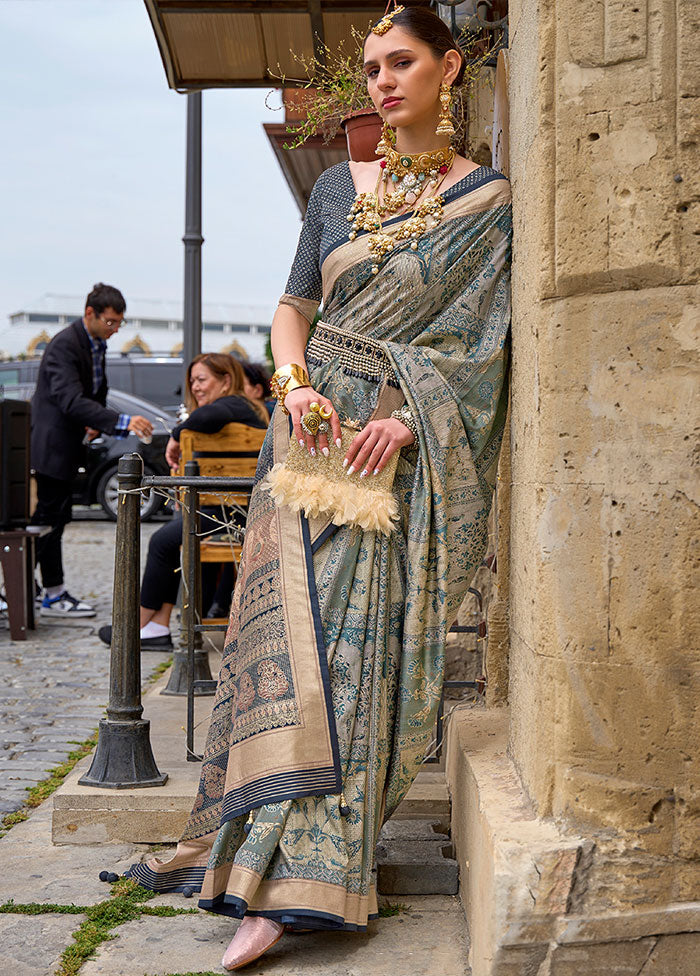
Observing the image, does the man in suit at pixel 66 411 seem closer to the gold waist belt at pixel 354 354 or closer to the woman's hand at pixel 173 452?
the woman's hand at pixel 173 452

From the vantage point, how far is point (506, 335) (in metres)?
2.84

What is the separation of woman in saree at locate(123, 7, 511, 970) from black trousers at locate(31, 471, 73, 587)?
5.07 meters

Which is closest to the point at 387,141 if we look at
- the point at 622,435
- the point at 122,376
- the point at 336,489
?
the point at 336,489

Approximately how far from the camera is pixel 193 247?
8.77 m

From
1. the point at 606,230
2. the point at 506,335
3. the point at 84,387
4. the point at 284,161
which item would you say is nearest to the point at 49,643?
the point at 84,387

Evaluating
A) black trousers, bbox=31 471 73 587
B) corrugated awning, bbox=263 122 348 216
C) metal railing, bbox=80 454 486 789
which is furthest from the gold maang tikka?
black trousers, bbox=31 471 73 587

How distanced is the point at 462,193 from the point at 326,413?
2.16 feet

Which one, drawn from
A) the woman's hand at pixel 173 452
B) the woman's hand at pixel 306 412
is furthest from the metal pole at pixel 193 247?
the woman's hand at pixel 306 412

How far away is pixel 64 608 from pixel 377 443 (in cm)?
587

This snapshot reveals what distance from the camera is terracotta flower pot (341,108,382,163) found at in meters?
3.86

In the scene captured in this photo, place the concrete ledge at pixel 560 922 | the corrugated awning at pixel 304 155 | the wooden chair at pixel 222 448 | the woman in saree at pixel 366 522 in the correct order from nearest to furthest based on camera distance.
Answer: the concrete ledge at pixel 560 922 < the woman in saree at pixel 366 522 < the wooden chair at pixel 222 448 < the corrugated awning at pixel 304 155

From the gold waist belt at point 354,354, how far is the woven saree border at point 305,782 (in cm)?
52

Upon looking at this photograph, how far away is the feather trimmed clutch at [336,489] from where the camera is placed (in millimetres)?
2730

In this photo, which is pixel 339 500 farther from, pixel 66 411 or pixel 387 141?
pixel 66 411
